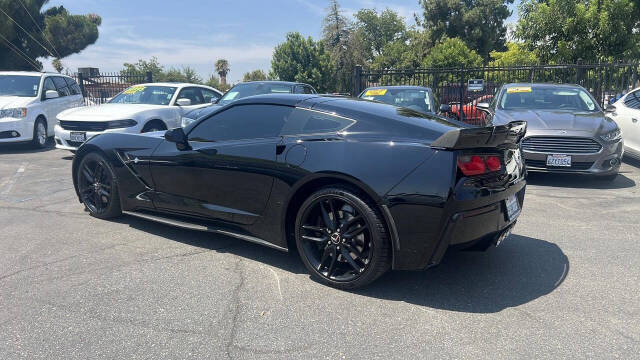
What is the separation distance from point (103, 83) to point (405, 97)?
15500 millimetres

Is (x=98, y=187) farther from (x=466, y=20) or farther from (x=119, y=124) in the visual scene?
(x=466, y=20)

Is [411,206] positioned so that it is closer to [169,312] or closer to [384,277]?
[384,277]

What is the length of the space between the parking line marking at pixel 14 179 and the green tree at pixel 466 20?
3891 cm

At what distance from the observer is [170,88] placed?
10289 millimetres

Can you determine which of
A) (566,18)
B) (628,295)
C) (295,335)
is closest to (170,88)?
(295,335)

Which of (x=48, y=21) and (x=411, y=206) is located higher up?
(x=48, y=21)

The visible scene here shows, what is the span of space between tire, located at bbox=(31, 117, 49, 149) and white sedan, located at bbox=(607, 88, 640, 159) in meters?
12.1

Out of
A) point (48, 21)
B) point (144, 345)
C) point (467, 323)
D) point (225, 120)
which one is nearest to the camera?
point (144, 345)

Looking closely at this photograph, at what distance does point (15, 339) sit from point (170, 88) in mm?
8097

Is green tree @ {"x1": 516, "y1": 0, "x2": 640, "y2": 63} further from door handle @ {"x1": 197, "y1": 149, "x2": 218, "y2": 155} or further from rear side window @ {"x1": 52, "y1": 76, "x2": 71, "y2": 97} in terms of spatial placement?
door handle @ {"x1": 197, "y1": 149, "x2": 218, "y2": 155}

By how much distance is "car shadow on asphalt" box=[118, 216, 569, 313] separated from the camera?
3387 millimetres

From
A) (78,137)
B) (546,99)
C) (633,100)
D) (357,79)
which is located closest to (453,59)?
(357,79)

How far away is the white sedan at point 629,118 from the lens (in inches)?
329

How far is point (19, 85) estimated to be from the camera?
38.2 feet
